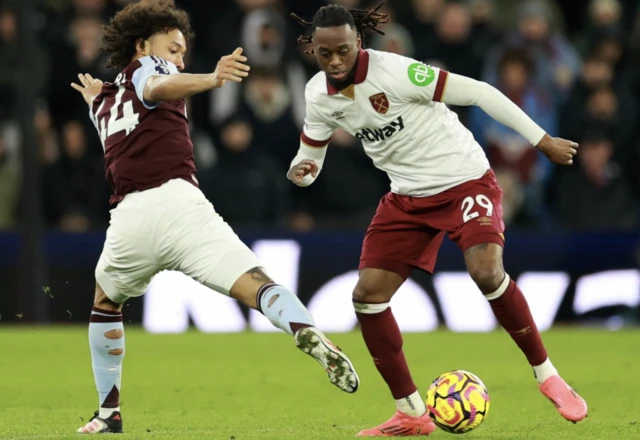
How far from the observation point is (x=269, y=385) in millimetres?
9242

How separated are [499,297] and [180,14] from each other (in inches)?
86.3

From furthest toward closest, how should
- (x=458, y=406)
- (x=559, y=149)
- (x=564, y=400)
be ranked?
(x=564, y=400) < (x=559, y=149) < (x=458, y=406)

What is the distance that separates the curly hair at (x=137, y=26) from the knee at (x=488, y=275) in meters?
1.93

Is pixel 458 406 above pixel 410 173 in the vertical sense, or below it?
below

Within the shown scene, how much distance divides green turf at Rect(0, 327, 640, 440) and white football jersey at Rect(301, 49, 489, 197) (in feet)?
4.53

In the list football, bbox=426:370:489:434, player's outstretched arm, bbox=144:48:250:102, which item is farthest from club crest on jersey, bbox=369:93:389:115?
football, bbox=426:370:489:434

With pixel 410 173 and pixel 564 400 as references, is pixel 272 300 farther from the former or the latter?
pixel 564 400

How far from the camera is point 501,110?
668 cm

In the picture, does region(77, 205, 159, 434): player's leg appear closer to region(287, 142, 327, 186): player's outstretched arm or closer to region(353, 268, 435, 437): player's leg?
region(287, 142, 327, 186): player's outstretched arm

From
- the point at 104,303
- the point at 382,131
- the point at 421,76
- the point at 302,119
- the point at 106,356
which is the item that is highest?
the point at 421,76

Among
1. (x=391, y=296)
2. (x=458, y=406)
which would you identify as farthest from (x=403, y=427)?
(x=391, y=296)

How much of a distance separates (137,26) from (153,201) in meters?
0.99

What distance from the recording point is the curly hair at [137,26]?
6.60m

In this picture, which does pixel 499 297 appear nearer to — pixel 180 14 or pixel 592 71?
pixel 180 14
